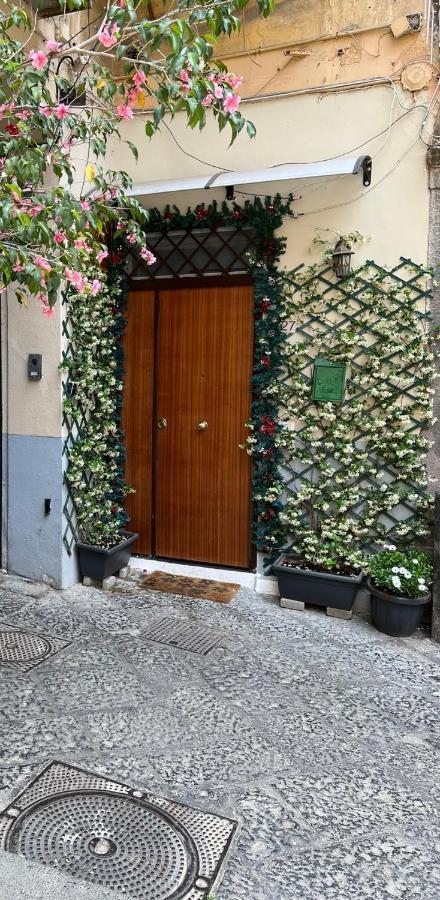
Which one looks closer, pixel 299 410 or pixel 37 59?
pixel 37 59

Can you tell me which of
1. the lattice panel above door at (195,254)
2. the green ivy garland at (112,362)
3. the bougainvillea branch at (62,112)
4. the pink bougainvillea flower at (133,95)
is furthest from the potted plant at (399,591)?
the pink bougainvillea flower at (133,95)

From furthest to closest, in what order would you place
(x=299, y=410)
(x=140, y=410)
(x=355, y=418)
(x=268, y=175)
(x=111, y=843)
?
(x=140, y=410) < (x=299, y=410) < (x=355, y=418) < (x=268, y=175) < (x=111, y=843)

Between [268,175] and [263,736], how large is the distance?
3192 mm

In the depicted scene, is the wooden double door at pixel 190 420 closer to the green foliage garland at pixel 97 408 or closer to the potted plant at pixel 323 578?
the green foliage garland at pixel 97 408

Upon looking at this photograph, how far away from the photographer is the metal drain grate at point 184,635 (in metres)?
3.35

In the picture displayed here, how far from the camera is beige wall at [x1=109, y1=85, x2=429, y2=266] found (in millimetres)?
3748

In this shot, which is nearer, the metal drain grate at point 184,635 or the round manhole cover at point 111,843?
the round manhole cover at point 111,843

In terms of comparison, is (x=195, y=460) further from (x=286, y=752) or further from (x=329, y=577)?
(x=286, y=752)

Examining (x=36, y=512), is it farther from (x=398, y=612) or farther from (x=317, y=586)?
(x=398, y=612)

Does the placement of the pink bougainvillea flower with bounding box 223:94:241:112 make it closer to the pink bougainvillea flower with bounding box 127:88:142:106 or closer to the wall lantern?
the pink bougainvillea flower with bounding box 127:88:142:106

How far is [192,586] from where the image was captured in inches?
168

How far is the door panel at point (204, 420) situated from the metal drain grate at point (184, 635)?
859mm

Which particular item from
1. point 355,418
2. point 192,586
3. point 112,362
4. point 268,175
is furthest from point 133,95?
point 192,586

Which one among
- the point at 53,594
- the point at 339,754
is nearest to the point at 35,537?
the point at 53,594
